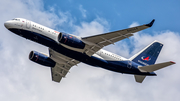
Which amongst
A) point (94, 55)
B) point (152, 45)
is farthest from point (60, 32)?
point (152, 45)

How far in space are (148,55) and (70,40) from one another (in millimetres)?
17070

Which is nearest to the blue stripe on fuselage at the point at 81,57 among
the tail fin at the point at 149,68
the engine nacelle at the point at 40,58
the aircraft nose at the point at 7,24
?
the aircraft nose at the point at 7,24

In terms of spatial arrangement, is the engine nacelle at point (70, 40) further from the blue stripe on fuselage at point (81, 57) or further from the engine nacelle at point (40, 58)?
the engine nacelle at point (40, 58)

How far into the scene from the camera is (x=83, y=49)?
41719 mm

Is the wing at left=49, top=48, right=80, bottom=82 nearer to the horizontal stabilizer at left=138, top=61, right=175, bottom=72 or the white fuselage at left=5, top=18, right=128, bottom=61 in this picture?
the white fuselage at left=5, top=18, right=128, bottom=61

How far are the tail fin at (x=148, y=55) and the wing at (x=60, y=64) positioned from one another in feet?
37.6

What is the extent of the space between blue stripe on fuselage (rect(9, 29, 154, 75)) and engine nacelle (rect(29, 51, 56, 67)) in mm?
6797

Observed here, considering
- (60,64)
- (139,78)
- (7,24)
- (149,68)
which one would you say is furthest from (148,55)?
(7,24)

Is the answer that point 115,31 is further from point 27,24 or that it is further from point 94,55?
point 27,24

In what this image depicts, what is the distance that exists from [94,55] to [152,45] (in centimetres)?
1266

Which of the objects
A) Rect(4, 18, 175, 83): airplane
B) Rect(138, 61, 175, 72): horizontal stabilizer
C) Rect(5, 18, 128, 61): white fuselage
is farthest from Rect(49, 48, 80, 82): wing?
Rect(138, 61, 175, 72): horizontal stabilizer

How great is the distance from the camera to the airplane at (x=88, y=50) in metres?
39.8

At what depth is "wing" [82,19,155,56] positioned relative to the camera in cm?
3788

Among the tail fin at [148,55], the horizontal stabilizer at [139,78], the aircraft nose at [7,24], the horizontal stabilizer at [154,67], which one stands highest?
the tail fin at [148,55]
